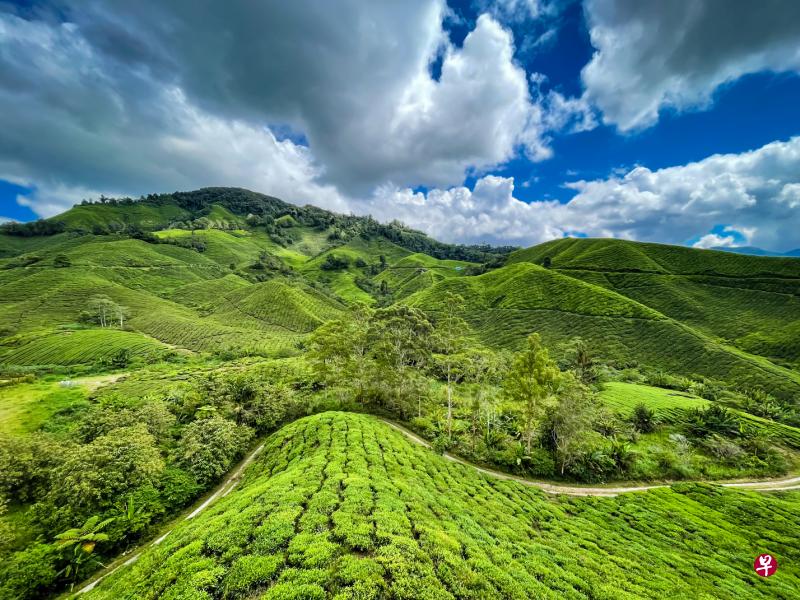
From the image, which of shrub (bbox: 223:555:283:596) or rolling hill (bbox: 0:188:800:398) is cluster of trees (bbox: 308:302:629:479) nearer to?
shrub (bbox: 223:555:283:596)

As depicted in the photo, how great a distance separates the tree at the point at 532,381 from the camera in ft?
115

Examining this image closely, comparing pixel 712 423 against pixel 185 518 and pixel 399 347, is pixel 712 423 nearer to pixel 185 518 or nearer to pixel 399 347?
pixel 399 347

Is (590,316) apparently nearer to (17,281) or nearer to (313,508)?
(313,508)

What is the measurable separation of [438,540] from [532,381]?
25.9 metres

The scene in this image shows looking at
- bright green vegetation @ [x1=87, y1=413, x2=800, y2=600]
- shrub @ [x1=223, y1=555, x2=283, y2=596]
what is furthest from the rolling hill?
shrub @ [x1=223, y1=555, x2=283, y2=596]

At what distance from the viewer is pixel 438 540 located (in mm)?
13336

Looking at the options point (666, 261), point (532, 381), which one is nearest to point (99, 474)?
point (532, 381)

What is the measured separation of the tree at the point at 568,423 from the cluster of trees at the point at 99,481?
124ft

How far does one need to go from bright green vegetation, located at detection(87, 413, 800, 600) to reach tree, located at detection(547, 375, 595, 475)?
7.16 meters

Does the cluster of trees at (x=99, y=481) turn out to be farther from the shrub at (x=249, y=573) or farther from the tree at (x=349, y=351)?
the shrub at (x=249, y=573)

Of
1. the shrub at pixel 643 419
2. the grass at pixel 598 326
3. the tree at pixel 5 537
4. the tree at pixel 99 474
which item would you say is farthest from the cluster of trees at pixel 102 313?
the shrub at pixel 643 419

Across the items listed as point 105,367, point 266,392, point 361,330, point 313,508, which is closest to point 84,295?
point 105,367

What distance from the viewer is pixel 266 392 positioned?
42438mm

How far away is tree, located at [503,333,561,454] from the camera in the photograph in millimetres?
34906
